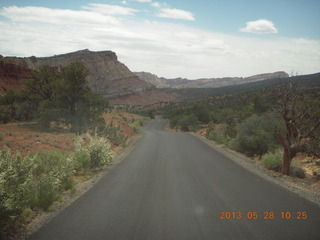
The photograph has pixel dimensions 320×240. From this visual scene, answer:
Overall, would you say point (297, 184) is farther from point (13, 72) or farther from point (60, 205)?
point (13, 72)

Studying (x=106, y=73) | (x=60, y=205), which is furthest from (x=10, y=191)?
(x=106, y=73)

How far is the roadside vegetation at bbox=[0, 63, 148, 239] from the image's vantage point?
24.3ft

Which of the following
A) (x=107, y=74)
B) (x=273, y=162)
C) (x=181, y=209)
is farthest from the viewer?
(x=107, y=74)

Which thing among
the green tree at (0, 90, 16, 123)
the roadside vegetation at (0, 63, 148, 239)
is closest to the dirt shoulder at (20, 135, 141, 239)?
the roadside vegetation at (0, 63, 148, 239)

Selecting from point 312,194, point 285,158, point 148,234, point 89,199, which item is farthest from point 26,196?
point 285,158

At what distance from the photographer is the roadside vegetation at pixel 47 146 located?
24.3 feet

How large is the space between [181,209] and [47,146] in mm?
12257

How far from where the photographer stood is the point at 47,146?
18.0 metres

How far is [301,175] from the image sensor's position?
43.9 feet

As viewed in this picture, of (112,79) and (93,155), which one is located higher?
(112,79)

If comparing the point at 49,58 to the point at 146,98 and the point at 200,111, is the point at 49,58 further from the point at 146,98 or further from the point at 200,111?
the point at 200,111

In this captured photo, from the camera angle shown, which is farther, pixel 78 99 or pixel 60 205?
pixel 78 99

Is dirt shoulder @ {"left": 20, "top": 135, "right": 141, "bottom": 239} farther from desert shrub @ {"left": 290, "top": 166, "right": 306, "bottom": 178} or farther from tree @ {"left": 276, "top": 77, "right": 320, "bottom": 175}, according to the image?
desert shrub @ {"left": 290, "top": 166, "right": 306, "bottom": 178}
